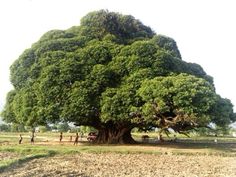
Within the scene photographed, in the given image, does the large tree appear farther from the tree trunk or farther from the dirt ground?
the dirt ground

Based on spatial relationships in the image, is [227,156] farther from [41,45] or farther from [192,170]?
[41,45]

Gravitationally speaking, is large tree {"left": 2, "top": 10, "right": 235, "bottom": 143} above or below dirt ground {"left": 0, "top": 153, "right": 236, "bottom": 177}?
above

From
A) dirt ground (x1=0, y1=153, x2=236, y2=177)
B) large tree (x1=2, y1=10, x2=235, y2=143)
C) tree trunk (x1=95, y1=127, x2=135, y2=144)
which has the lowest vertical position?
dirt ground (x1=0, y1=153, x2=236, y2=177)

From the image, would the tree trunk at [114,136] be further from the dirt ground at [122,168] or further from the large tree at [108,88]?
the dirt ground at [122,168]

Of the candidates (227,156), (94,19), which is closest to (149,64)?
(94,19)

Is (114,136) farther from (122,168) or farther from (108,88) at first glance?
(122,168)

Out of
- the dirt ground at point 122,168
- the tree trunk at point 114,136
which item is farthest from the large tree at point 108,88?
the dirt ground at point 122,168

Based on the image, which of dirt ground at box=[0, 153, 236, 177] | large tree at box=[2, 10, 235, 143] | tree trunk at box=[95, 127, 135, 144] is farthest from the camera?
tree trunk at box=[95, 127, 135, 144]

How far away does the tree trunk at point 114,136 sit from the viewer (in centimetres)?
3997

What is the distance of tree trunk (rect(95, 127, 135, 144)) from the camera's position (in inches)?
1574

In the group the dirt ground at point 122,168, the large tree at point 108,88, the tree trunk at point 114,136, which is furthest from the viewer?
the tree trunk at point 114,136

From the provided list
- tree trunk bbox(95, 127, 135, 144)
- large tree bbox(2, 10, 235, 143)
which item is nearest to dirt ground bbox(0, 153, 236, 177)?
large tree bbox(2, 10, 235, 143)

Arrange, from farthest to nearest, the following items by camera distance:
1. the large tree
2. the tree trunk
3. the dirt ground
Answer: the tree trunk
the large tree
the dirt ground

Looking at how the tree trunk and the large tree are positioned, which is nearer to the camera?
the large tree
